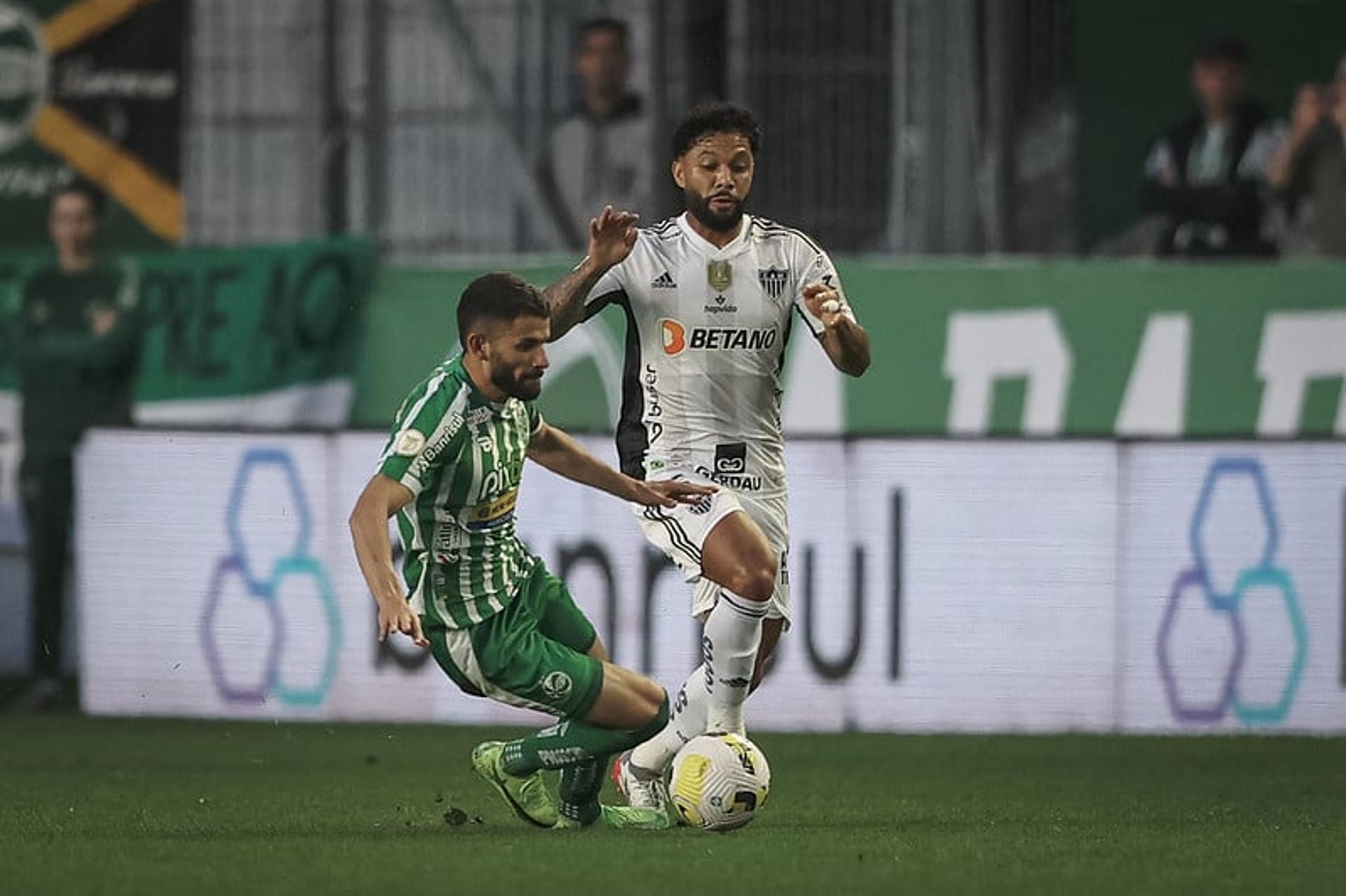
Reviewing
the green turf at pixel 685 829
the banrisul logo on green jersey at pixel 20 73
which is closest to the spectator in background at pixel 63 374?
the banrisul logo on green jersey at pixel 20 73

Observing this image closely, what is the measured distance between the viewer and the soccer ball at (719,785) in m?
8.21

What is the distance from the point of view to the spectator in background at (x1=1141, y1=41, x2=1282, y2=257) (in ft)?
44.6

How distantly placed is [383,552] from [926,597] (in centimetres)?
535

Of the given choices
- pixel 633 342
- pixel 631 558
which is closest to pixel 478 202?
pixel 631 558

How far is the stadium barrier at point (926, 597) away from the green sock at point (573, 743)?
4195mm

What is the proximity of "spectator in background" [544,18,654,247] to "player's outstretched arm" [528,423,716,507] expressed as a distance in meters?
5.15

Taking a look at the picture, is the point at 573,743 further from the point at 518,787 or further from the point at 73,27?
the point at 73,27

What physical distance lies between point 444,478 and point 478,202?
583cm

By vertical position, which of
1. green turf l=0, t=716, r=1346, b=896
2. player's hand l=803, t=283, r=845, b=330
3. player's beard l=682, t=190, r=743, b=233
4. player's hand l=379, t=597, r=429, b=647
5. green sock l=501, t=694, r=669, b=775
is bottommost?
green turf l=0, t=716, r=1346, b=896

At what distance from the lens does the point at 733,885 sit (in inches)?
276

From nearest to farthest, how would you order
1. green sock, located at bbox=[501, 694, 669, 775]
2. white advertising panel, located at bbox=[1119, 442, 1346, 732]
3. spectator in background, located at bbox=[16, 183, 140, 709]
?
1. green sock, located at bbox=[501, 694, 669, 775]
2. white advertising panel, located at bbox=[1119, 442, 1346, 732]
3. spectator in background, located at bbox=[16, 183, 140, 709]

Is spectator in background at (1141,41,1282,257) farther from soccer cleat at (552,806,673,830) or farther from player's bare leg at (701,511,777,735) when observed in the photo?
soccer cleat at (552,806,673,830)

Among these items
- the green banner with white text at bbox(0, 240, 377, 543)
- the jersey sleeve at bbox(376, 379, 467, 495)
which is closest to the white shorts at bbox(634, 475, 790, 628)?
the jersey sleeve at bbox(376, 379, 467, 495)

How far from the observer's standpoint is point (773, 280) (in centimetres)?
891
